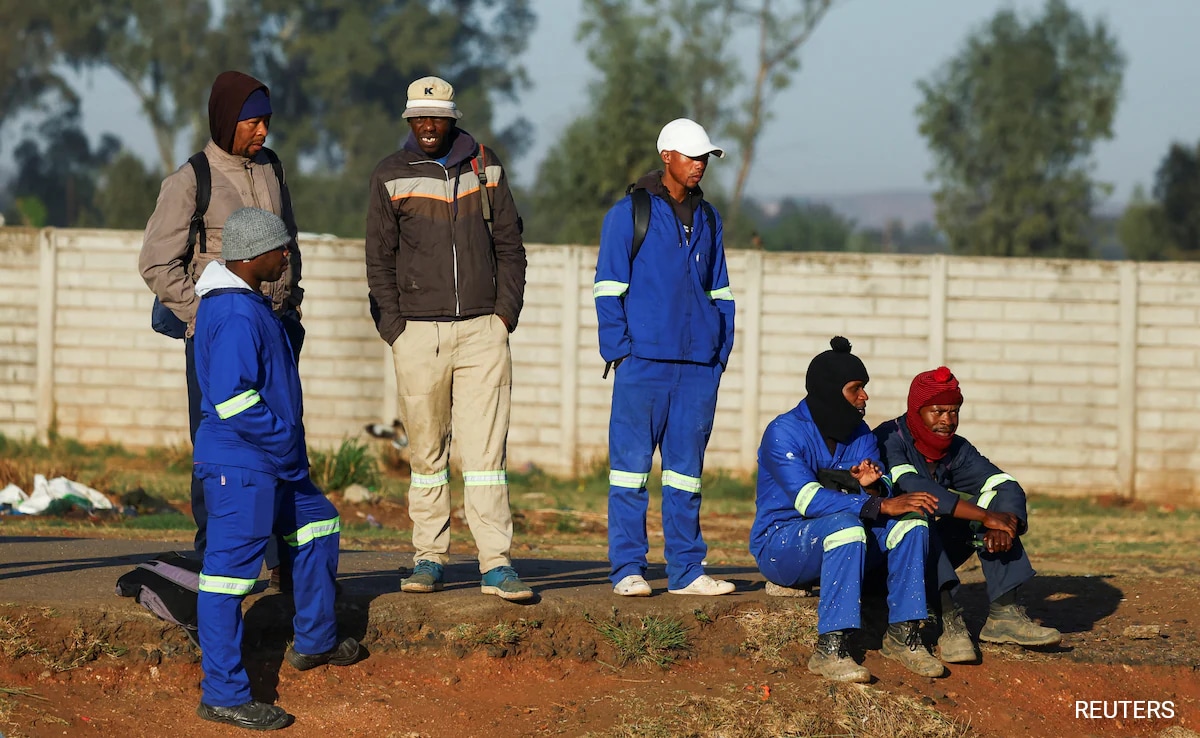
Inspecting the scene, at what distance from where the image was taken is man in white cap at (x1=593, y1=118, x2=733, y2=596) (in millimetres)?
6805

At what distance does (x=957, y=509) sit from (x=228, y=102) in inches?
149

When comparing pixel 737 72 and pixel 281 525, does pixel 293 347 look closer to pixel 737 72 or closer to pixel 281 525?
pixel 281 525

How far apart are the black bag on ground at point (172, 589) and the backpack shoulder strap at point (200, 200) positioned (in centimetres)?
136

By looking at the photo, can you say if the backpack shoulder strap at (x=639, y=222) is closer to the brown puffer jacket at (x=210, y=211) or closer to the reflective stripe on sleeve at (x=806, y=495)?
the reflective stripe on sleeve at (x=806, y=495)

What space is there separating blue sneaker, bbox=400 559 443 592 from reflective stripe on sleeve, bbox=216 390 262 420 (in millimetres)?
1541

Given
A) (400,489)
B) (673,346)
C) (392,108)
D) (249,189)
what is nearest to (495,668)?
(673,346)

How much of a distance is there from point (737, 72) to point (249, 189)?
36339 mm

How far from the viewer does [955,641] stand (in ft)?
21.9

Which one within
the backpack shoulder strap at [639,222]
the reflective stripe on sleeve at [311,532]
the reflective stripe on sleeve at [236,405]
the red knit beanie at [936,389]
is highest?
the backpack shoulder strap at [639,222]

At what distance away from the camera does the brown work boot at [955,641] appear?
262 inches

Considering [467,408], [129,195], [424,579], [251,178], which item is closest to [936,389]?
[467,408]

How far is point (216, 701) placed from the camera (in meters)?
5.72

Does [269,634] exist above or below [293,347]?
below

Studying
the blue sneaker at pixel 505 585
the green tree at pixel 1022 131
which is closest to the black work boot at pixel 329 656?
the blue sneaker at pixel 505 585
